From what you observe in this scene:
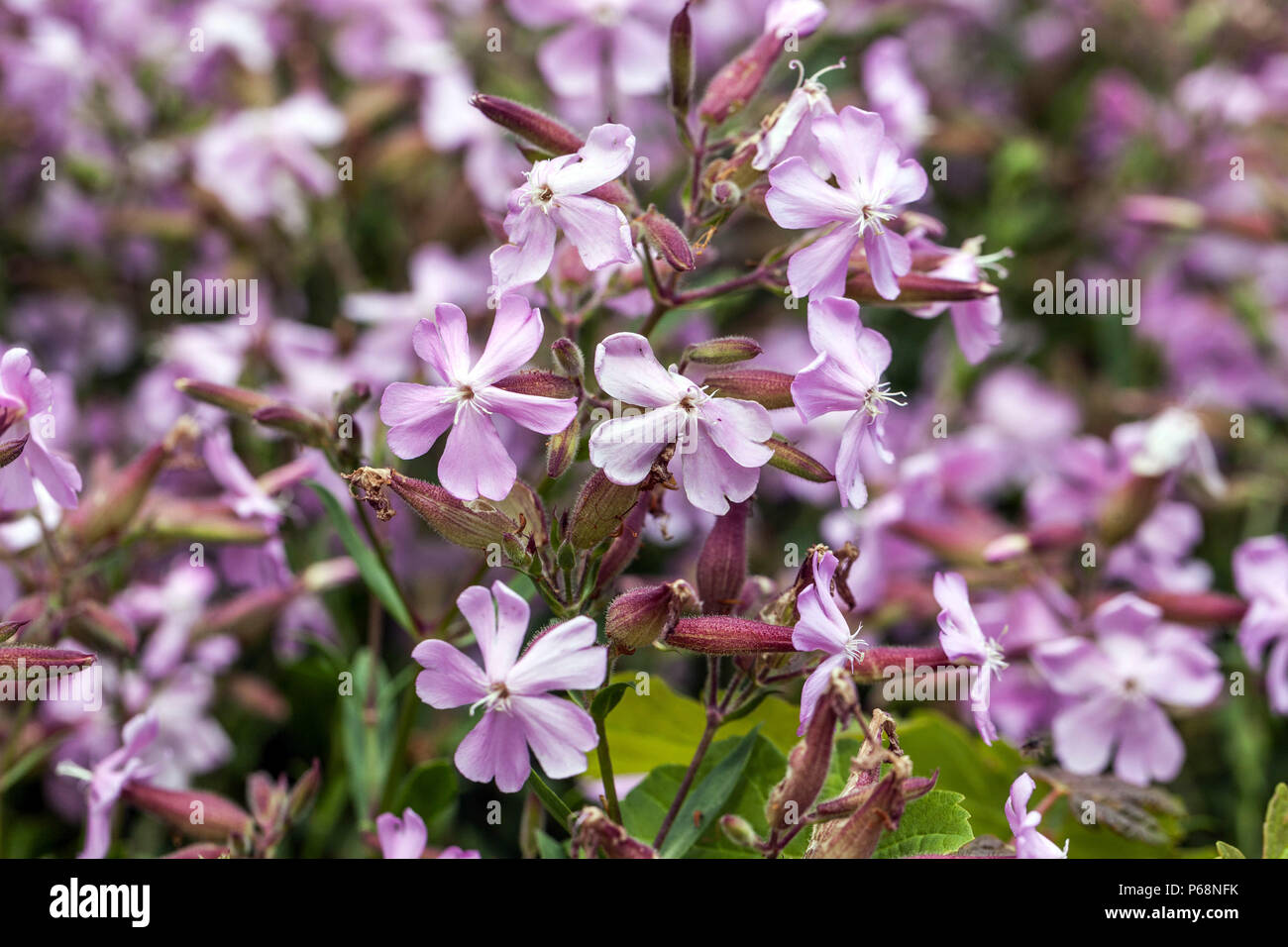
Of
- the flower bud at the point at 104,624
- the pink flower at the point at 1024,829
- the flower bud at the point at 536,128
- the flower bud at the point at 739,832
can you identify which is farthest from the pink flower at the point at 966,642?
the flower bud at the point at 104,624

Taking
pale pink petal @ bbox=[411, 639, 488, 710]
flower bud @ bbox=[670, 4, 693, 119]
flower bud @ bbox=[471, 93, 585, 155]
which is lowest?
pale pink petal @ bbox=[411, 639, 488, 710]

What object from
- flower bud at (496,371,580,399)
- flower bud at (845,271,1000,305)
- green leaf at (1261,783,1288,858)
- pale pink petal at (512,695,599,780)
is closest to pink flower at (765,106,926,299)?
flower bud at (845,271,1000,305)

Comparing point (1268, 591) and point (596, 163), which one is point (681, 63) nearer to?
point (596, 163)

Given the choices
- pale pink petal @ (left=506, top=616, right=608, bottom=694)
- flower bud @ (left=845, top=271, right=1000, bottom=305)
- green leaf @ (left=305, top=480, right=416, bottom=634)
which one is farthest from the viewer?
green leaf @ (left=305, top=480, right=416, bottom=634)

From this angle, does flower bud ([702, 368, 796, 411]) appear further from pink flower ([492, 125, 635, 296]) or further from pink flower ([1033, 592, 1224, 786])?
pink flower ([1033, 592, 1224, 786])

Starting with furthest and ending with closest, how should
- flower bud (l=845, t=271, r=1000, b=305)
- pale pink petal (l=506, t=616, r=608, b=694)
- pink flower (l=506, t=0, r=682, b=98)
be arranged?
1. pink flower (l=506, t=0, r=682, b=98)
2. flower bud (l=845, t=271, r=1000, b=305)
3. pale pink petal (l=506, t=616, r=608, b=694)

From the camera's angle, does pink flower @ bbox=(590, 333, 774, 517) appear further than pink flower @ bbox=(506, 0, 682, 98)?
No

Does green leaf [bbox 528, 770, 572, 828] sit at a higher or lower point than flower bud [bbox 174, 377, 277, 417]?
lower

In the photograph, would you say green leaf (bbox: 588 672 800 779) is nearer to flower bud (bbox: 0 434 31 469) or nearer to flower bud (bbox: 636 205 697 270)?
flower bud (bbox: 636 205 697 270)
